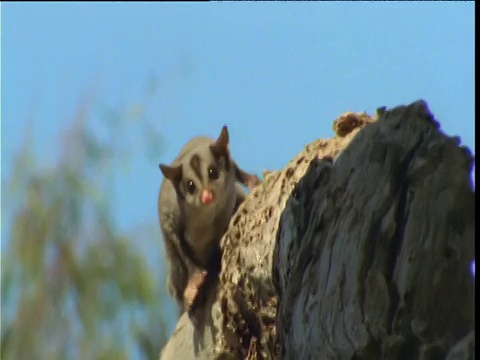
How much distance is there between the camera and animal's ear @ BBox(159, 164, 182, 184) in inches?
90.3

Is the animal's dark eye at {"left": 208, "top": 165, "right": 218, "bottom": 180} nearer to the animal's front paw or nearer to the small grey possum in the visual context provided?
the small grey possum

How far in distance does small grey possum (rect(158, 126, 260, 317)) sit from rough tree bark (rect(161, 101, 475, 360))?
260mm

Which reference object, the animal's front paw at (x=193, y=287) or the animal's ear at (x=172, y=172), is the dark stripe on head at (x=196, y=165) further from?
the animal's front paw at (x=193, y=287)

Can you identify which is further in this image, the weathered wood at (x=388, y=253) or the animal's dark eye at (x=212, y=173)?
the animal's dark eye at (x=212, y=173)

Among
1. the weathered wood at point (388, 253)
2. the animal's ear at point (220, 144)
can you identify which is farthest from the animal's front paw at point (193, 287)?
the weathered wood at point (388, 253)

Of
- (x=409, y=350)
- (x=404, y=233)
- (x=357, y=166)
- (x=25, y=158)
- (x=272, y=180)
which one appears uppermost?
(x=25, y=158)

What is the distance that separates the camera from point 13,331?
315 centimetres

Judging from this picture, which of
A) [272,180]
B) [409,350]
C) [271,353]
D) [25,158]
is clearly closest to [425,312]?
[409,350]

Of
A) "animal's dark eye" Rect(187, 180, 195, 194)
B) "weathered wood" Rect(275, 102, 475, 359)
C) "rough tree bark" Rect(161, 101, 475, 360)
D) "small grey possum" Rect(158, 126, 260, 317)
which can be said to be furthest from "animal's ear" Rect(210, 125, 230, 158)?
"weathered wood" Rect(275, 102, 475, 359)

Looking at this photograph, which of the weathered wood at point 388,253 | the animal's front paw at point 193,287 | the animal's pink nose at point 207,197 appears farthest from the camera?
the animal's front paw at point 193,287

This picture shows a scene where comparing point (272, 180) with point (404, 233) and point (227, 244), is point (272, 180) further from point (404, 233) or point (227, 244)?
point (404, 233)

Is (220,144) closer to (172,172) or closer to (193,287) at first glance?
(172,172)

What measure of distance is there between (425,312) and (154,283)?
204 centimetres

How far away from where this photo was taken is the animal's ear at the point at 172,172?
7.52 ft
